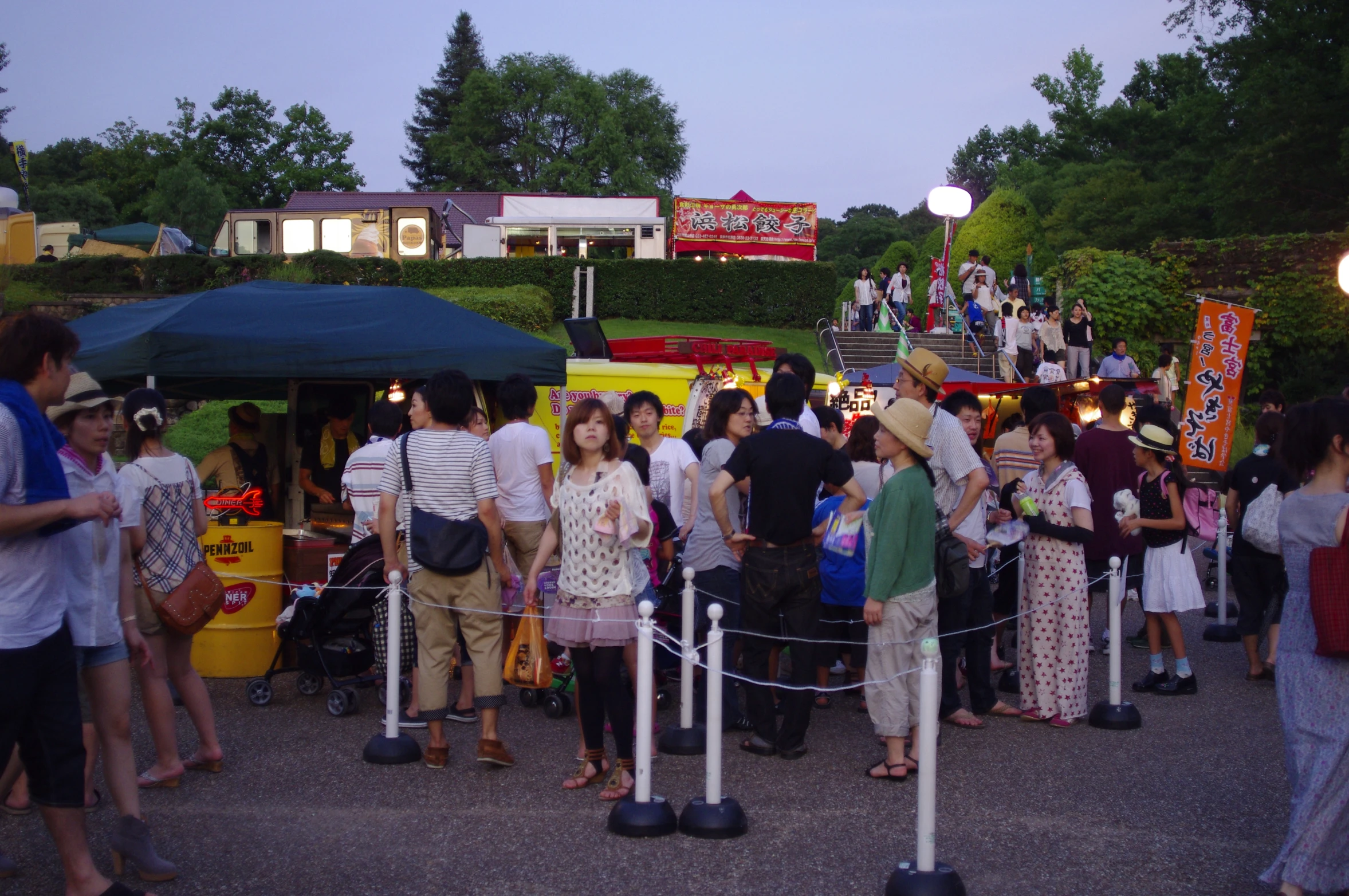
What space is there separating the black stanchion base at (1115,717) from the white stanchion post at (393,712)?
391 cm

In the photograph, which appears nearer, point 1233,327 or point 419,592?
point 419,592

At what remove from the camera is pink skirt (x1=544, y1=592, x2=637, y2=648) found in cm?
499

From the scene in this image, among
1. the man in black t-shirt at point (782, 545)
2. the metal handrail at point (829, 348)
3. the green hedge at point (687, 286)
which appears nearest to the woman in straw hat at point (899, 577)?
the man in black t-shirt at point (782, 545)

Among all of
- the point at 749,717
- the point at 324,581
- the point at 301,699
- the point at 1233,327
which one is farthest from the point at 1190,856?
the point at 1233,327

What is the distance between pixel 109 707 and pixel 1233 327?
12.3 m

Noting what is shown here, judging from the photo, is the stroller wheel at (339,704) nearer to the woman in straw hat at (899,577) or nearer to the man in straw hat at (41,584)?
the man in straw hat at (41,584)

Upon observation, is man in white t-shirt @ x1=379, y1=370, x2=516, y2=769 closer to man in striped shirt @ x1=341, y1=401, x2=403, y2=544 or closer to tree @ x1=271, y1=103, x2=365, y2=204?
man in striped shirt @ x1=341, y1=401, x2=403, y2=544

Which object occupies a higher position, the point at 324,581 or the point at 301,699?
the point at 324,581

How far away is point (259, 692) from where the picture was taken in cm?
675

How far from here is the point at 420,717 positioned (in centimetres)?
621

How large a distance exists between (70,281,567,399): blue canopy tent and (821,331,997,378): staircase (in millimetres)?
15229

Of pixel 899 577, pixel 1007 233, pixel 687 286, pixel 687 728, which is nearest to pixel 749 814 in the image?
pixel 687 728

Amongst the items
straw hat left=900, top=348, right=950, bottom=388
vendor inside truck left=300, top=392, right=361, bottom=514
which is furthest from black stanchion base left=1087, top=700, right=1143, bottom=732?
vendor inside truck left=300, top=392, right=361, bottom=514

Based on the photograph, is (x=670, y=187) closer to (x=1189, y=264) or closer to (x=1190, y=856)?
(x=1189, y=264)
